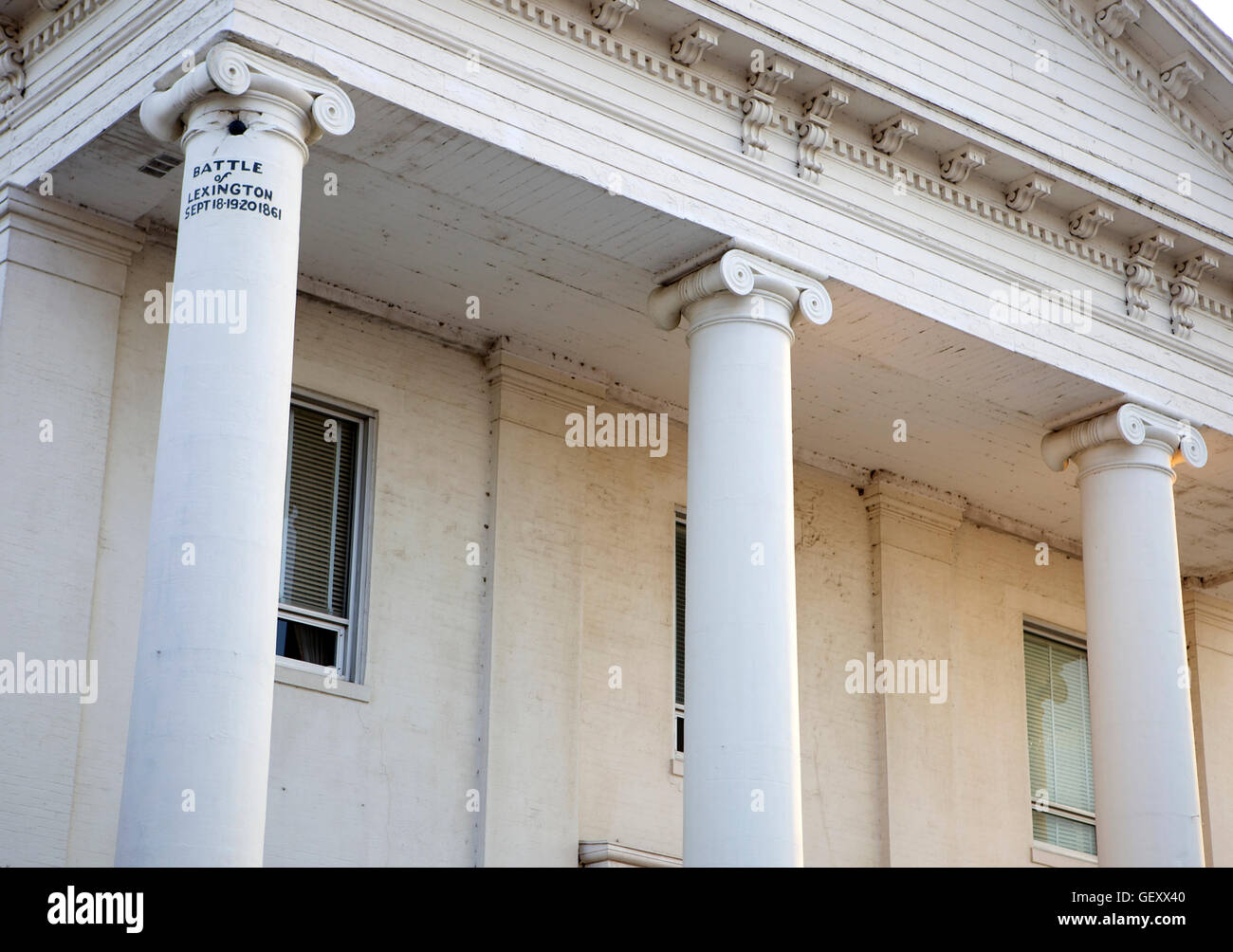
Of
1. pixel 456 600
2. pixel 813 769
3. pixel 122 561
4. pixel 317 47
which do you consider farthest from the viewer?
pixel 813 769

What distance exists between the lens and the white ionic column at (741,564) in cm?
1319

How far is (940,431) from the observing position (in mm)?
18422

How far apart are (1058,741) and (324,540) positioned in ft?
30.5

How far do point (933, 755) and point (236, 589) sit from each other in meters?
10.1

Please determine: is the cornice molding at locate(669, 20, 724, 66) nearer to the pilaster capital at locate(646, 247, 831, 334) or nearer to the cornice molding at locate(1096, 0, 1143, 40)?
the pilaster capital at locate(646, 247, 831, 334)

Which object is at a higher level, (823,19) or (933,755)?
(823,19)

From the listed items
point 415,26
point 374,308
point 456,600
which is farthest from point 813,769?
point 415,26

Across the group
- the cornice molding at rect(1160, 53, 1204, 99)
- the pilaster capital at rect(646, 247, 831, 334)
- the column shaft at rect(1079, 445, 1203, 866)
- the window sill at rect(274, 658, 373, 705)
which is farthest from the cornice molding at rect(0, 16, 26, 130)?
the cornice molding at rect(1160, 53, 1204, 99)

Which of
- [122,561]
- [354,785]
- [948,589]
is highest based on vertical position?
[948,589]

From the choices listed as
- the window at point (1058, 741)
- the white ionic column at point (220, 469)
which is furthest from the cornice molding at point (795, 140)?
the window at point (1058, 741)

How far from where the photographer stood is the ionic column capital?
17.0 meters

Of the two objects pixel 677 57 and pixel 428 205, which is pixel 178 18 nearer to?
pixel 428 205

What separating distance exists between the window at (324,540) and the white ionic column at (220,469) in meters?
3.82

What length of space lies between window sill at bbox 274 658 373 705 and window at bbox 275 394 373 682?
0.24ft
